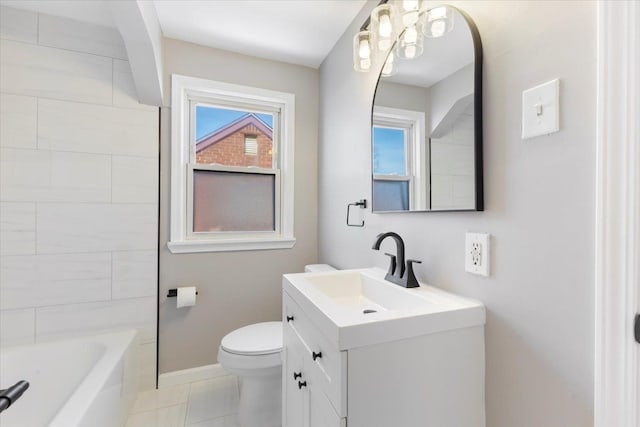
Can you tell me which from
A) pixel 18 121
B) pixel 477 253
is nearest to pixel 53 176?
pixel 18 121

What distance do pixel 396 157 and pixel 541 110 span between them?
0.62 m

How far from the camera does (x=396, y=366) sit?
0.78m

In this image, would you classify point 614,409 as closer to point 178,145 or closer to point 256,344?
point 256,344

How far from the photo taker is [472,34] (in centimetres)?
92

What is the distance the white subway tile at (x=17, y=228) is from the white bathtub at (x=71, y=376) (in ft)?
1.85

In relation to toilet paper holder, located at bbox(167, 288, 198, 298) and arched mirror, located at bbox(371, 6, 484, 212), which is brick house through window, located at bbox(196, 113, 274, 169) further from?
arched mirror, located at bbox(371, 6, 484, 212)

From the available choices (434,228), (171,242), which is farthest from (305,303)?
(171,242)

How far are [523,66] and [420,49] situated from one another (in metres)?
0.47

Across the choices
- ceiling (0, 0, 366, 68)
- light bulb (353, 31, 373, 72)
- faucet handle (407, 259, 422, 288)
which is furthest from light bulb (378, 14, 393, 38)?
faucet handle (407, 259, 422, 288)

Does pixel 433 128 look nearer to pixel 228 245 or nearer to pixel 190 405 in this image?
pixel 228 245

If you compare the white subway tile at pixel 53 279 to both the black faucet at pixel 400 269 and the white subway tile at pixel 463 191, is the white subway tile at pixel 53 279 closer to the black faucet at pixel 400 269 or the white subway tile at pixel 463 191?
the black faucet at pixel 400 269

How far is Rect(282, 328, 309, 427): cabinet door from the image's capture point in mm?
1024

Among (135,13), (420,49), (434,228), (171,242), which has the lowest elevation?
(171,242)

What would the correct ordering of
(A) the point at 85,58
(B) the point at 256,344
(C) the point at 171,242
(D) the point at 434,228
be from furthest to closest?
(C) the point at 171,242 < (A) the point at 85,58 < (B) the point at 256,344 < (D) the point at 434,228
